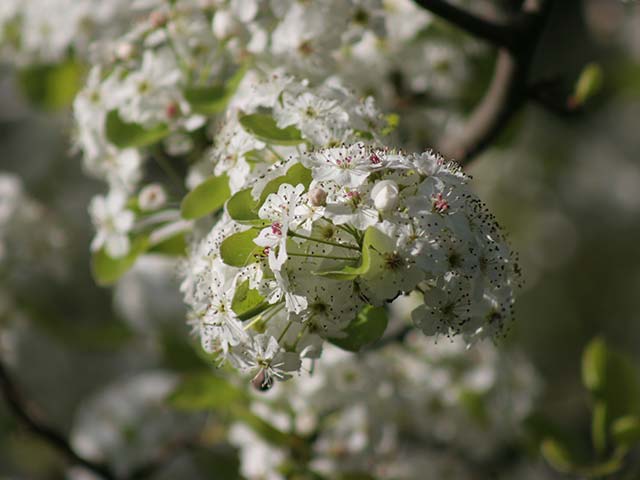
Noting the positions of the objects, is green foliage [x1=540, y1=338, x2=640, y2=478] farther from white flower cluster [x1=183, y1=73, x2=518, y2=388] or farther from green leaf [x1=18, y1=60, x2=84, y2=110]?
green leaf [x1=18, y1=60, x2=84, y2=110]

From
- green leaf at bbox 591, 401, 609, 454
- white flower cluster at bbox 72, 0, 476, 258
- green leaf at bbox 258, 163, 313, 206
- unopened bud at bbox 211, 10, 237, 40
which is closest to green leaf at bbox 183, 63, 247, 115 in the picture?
white flower cluster at bbox 72, 0, 476, 258

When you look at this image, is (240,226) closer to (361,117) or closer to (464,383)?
(361,117)

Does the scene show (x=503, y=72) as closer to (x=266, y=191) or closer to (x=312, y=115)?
(x=312, y=115)

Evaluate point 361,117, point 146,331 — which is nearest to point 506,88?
point 361,117

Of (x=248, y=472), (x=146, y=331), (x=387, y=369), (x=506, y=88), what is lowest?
(x=146, y=331)

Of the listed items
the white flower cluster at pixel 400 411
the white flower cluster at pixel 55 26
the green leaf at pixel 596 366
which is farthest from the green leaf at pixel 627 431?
the white flower cluster at pixel 55 26

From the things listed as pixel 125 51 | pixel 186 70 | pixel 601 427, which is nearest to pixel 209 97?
pixel 186 70

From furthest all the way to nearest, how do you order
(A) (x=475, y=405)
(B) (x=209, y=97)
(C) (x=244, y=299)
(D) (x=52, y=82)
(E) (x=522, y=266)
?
1. (E) (x=522, y=266)
2. (D) (x=52, y=82)
3. (A) (x=475, y=405)
4. (B) (x=209, y=97)
5. (C) (x=244, y=299)
